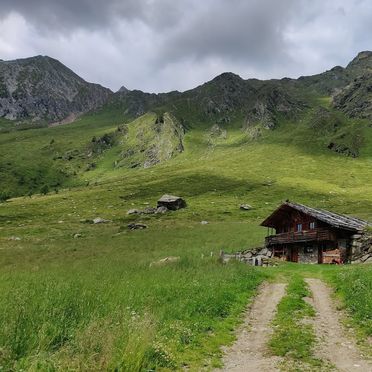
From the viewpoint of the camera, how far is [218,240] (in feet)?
221

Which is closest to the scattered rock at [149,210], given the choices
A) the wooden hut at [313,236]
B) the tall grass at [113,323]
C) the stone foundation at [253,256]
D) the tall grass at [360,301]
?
the wooden hut at [313,236]

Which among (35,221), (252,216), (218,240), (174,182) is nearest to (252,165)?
(174,182)

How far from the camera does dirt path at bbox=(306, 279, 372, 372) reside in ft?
38.3

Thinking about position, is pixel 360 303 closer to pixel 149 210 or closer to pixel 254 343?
pixel 254 343

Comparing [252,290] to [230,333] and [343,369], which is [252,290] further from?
[343,369]

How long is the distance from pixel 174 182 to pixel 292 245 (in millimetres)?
105728

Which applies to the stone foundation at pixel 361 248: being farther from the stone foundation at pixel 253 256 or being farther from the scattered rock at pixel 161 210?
the scattered rock at pixel 161 210

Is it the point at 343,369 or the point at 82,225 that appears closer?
the point at 343,369

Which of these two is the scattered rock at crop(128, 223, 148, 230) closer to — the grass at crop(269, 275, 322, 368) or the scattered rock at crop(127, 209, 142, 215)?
the scattered rock at crop(127, 209, 142, 215)

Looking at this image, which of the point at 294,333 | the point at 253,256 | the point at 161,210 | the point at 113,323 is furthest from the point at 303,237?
the point at 161,210

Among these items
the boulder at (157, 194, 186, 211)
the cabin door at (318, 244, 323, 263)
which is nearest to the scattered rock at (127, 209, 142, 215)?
the boulder at (157, 194, 186, 211)

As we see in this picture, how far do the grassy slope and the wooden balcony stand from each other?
199 inches

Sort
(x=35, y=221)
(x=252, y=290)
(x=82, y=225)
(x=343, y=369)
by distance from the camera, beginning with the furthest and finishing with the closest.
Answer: (x=35, y=221), (x=82, y=225), (x=252, y=290), (x=343, y=369)

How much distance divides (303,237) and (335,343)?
44746mm
